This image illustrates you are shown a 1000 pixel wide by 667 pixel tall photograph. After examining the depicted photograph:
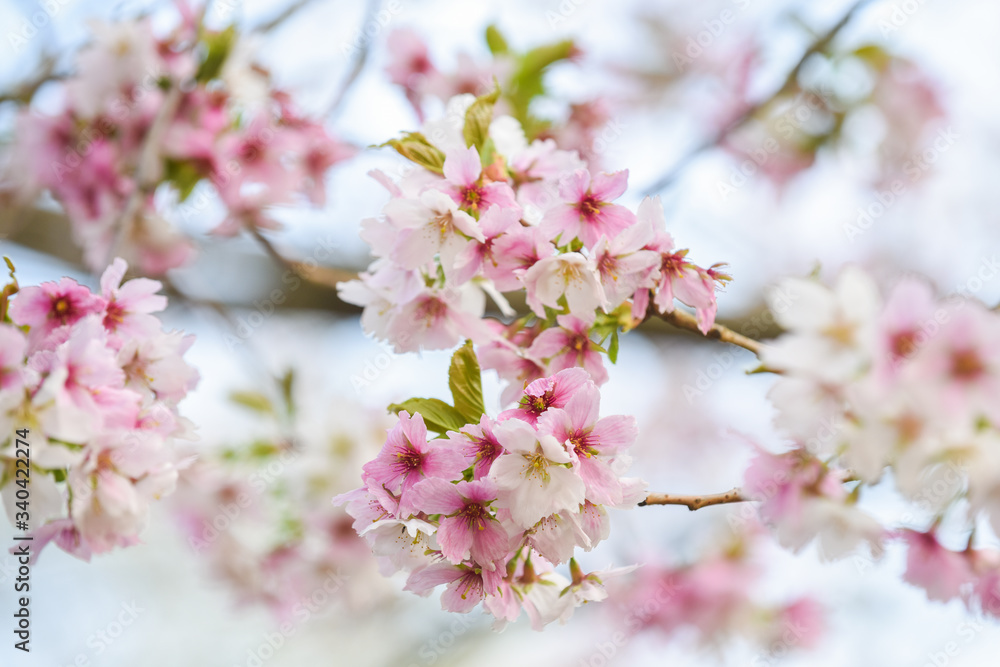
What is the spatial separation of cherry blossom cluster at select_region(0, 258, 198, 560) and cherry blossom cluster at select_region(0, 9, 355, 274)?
78 centimetres

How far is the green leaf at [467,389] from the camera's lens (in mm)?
886

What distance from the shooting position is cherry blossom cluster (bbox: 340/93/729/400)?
0.88 meters

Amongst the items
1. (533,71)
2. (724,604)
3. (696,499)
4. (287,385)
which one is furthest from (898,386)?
(724,604)

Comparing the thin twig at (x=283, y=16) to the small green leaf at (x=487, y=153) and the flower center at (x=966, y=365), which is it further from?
the flower center at (x=966, y=365)

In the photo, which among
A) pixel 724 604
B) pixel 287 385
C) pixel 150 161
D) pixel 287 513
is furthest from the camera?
pixel 724 604

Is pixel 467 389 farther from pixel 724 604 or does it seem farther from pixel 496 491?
pixel 724 604

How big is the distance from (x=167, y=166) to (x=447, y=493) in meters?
1.33

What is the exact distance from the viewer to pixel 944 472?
680 mm

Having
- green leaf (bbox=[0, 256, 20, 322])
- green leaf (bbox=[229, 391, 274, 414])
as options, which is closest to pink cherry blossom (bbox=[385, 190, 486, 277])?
green leaf (bbox=[0, 256, 20, 322])

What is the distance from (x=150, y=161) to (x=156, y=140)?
Answer: 53mm

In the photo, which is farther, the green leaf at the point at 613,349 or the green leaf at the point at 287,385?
the green leaf at the point at 287,385

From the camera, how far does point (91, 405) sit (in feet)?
2.63

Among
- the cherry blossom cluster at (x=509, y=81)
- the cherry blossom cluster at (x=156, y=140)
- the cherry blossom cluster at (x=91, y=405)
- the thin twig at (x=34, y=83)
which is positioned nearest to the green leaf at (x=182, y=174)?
the cherry blossom cluster at (x=156, y=140)

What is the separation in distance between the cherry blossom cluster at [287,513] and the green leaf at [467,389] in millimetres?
1280
